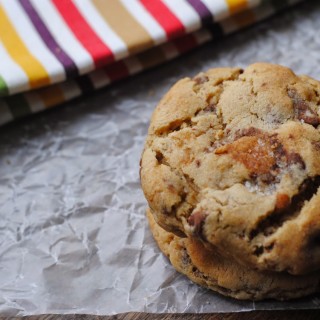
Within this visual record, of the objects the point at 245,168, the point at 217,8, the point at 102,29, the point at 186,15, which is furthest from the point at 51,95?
the point at 245,168

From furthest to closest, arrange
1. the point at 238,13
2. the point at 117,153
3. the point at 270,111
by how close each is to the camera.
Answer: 1. the point at 238,13
2. the point at 117,153
3. the point at 270,111

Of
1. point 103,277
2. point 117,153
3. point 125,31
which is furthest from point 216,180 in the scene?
point 125,31

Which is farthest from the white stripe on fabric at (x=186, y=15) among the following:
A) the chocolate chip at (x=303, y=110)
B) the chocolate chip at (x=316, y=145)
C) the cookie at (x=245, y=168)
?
the chocolate chip at (x=316, y=145)

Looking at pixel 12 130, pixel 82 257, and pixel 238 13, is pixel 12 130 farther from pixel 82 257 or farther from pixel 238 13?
pixel 238 13

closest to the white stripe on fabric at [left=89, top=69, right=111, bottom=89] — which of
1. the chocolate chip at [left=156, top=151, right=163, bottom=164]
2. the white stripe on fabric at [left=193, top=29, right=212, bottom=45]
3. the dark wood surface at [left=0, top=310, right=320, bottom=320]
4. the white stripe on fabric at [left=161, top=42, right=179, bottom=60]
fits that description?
the white stripe on fabric at [left=161, top=42, right=179, bottom=60]

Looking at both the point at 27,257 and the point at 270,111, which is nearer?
the point at 270,111

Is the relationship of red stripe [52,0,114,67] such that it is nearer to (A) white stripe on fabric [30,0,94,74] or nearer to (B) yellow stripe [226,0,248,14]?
(A) white stripe on fabric [30,0,94,74]
